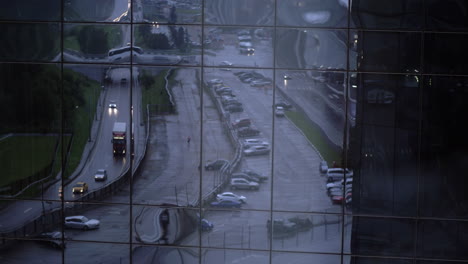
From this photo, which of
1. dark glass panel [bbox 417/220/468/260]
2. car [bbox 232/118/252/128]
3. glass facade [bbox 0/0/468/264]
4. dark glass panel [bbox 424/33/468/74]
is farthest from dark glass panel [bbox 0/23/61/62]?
dark glass panel [bbox 417/220/468/260]

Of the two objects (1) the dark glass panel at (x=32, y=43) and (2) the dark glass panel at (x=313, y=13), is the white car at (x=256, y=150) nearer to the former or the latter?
(2) the dark glass panel at (x=313, y=13)

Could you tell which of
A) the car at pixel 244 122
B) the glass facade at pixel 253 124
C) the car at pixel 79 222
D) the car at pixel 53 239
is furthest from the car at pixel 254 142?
the car at pixel 53 239

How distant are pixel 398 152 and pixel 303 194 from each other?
2487 mm

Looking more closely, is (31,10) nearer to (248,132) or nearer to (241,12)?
(241,12)

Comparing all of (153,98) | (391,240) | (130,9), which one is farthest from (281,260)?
(130,9)

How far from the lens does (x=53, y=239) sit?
1641cm

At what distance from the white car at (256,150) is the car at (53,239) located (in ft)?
16.4

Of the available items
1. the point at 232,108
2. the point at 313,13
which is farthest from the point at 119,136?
the point at 313,13

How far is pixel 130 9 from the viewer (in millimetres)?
16078

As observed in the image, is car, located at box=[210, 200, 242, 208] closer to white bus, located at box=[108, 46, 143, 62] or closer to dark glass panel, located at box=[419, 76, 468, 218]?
white bus, located at box=[108, 46, 143, 62]

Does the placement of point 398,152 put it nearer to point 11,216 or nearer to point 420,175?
point 420,175

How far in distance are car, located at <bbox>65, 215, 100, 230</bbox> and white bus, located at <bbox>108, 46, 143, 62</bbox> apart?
156 inches

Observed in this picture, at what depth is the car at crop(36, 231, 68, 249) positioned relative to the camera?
16.4 m

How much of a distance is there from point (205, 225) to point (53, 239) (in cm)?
383
